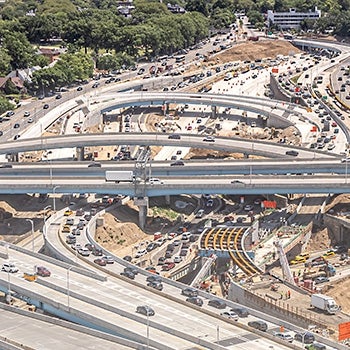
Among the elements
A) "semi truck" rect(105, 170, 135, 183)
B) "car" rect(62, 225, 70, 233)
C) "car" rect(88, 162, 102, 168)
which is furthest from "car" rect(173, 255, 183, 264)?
"car" rect(88, 162, 102, 168)

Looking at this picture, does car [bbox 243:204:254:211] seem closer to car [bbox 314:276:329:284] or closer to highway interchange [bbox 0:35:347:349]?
highway interchange [bbox 0:35:347:349]

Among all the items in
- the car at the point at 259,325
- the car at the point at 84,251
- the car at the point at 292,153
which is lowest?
the car at the point at 84,251

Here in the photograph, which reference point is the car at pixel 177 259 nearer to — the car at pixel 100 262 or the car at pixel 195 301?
the car at pixel 100 262

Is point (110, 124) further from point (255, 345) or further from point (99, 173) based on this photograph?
point (255, 345)

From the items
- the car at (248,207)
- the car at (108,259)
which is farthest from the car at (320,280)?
the car at (248,207)

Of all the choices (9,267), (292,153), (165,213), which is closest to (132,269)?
(9,267)
